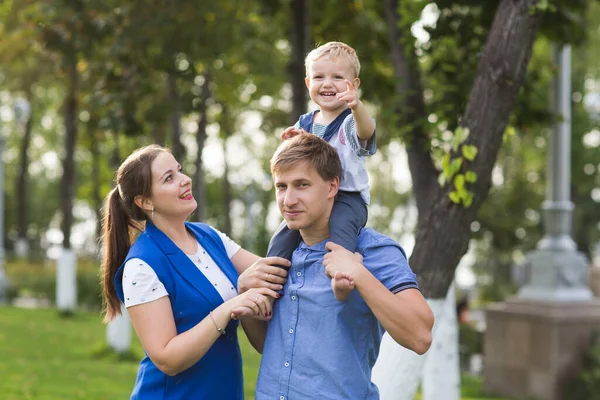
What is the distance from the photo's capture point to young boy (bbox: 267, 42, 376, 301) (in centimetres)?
301

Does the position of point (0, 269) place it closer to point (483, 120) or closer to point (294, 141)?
point (483, 120)

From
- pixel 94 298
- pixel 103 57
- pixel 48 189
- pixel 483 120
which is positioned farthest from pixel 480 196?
pixel 48 189

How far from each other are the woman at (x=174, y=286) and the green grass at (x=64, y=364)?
240 inches

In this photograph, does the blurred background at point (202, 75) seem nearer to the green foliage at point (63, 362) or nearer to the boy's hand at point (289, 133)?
the green foliage at point (63, 362)

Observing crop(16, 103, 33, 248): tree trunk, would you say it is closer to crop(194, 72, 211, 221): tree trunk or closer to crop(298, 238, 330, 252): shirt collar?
crop(194, 72, 211, 221): tree trunk

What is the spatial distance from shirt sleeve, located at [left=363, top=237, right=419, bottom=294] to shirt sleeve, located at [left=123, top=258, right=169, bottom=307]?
71 centimetres

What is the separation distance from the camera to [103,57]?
33.8 feet

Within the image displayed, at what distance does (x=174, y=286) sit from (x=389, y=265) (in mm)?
770

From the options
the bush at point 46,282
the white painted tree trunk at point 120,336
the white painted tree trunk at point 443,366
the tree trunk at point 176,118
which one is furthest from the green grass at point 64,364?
the bush at point 46,282

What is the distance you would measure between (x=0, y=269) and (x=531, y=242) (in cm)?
1641

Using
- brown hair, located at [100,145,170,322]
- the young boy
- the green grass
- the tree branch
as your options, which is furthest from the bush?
the young boy

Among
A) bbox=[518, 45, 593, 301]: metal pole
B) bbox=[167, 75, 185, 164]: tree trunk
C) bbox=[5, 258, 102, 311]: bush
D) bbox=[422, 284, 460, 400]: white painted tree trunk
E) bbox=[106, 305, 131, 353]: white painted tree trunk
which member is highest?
bbox=[167, 75, 185, 164]: tree trunk

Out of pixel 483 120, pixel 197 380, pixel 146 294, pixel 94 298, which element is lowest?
pixel 94 298

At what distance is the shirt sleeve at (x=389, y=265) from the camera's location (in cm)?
270
